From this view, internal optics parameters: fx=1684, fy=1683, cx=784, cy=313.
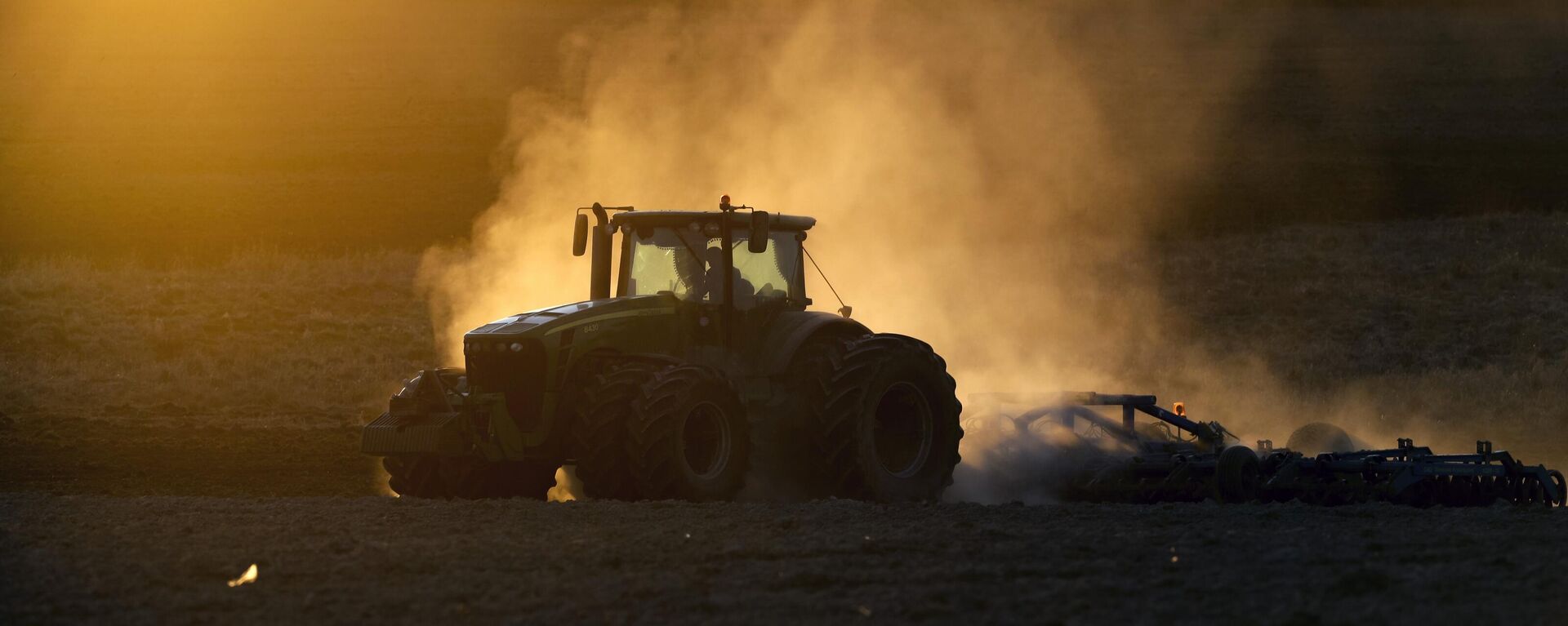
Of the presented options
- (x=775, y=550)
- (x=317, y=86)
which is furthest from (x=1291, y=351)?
(x=317, y=86)

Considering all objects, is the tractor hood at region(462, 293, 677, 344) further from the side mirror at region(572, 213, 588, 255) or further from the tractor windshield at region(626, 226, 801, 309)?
the side mirror at region(572, 213, 588, 255)

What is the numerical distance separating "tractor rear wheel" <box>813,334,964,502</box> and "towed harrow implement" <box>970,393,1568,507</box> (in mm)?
1330

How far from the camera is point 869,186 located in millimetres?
21750

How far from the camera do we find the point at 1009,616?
296 inches

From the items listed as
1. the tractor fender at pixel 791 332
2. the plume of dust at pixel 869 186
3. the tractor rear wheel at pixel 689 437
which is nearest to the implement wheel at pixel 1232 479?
the plume of dust at pixel 869 186

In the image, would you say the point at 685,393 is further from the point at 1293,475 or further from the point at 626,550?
the point at 1293,475

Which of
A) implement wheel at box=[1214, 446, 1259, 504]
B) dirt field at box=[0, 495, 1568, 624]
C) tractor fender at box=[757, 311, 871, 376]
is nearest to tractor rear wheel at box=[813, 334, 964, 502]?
tractor fender at box=[757, 311, 871, 376]

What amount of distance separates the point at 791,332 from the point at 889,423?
1104 millimetres

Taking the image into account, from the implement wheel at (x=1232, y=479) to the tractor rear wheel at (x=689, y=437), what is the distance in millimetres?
3617

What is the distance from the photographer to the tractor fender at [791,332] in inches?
492

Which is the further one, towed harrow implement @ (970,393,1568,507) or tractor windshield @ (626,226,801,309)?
tractor windshield @ (626,226,801,309)

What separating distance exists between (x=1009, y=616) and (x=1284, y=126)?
45.1m

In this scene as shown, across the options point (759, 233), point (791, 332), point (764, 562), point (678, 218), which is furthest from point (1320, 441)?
point (764, 562)

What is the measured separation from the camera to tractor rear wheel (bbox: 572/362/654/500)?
11.3m
